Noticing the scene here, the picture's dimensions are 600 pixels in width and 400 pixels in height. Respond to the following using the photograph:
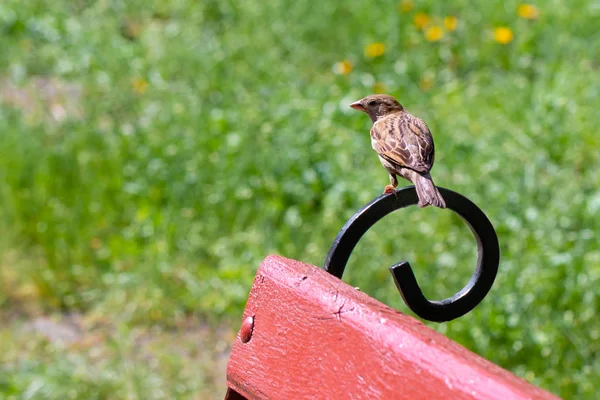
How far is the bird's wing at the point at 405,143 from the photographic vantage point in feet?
6.54

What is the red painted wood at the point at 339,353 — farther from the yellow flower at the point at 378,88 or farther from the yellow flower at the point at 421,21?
the yellow flower at the point at 421,21

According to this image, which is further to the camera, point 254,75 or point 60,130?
point 254,75

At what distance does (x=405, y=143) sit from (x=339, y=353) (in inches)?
32.5

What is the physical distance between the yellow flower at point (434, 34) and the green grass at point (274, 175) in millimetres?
74

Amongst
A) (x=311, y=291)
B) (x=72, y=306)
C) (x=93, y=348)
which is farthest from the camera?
(x=72, y=306)

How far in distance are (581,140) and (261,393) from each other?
335cm

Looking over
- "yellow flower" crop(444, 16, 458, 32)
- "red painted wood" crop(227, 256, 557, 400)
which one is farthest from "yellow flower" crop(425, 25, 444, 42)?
"red painted wood" crop(227, 256, 557, 400)

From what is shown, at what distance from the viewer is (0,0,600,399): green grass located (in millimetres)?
3365

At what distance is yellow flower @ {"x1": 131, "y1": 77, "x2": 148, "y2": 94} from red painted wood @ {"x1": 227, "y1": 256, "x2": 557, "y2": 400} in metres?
3.82

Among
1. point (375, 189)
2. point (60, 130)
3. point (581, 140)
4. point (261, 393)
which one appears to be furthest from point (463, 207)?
point (60, 130)

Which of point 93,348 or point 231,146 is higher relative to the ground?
point 231,146

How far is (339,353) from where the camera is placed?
1302 mm

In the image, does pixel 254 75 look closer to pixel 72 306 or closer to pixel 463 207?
pixel 72 306

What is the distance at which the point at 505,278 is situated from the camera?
3.30m
